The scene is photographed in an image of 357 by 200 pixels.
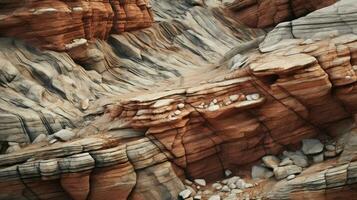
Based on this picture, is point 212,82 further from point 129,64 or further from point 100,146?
point 129,64

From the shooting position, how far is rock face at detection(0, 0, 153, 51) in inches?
637

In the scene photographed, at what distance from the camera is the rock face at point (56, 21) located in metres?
16.2

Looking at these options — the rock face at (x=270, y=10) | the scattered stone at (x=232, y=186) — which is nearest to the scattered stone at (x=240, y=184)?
the scattered stone at (x=232, y=186)

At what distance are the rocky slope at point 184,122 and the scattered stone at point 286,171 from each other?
277 millimetres

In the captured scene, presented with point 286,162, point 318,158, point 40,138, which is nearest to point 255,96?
point 286,162

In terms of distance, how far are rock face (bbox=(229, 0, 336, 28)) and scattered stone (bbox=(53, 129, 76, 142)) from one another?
17590 millimetres

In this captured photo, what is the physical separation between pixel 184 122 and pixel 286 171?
12.0ft

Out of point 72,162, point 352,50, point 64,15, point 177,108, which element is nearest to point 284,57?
point 352,50

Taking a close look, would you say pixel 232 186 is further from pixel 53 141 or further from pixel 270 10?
pixel 270 10

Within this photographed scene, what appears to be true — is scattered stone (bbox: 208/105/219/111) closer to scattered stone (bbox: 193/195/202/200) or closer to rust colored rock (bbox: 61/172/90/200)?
scattered stone (bbox: 193/195/202/200)

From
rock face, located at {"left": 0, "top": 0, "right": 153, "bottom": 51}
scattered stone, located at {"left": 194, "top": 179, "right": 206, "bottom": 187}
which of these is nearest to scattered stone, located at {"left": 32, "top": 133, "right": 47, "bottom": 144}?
rock face, located at {"left": 0, "top": 0, "right": 153, "bottom": 51}

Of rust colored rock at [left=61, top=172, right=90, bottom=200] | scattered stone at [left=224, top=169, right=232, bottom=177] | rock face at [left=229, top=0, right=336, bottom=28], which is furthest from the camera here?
rock face at [left=229, top=0, right=336, bottom=28]

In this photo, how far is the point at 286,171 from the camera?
12914 mm

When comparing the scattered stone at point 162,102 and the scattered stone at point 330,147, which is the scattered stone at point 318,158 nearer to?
the scattered stone at point 330,147
